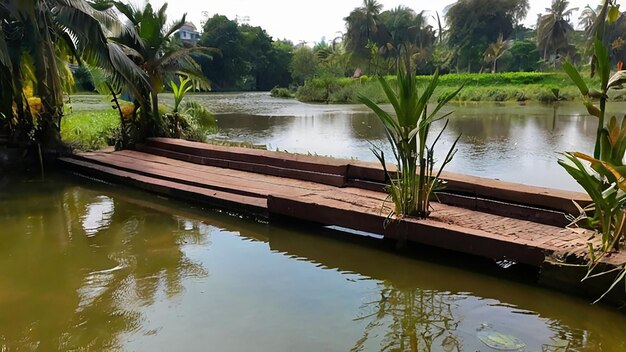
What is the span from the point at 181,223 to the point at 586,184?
156 inches

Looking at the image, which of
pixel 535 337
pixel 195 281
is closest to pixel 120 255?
pixel 195 281

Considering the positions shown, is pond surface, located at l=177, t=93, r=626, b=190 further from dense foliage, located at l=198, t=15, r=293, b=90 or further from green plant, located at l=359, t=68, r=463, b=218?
dense foliage, located at l=198, t=15, r=293, b=90

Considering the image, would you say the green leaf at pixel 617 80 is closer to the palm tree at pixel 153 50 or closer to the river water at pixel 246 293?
the river water at pixel 246 293

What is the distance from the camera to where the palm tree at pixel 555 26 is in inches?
1710

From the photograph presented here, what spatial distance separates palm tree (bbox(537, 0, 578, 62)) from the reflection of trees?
4575 cm

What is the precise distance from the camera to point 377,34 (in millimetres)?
51719

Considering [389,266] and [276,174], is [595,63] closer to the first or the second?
[389,266]

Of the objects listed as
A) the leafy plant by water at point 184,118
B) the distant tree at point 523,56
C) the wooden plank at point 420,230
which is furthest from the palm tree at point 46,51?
the distant tree at point 523,56

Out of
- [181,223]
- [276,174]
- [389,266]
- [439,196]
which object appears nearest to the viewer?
[389,266]

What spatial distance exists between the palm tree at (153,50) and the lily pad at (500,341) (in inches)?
298

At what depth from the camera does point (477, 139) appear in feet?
41.9

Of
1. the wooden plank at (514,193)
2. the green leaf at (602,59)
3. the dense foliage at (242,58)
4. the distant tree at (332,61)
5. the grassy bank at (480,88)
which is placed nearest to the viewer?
the green leaf at (602,59)

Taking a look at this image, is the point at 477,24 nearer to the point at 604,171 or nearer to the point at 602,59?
the point at 602,59

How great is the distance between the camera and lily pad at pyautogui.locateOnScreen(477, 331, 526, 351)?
9.54ft
